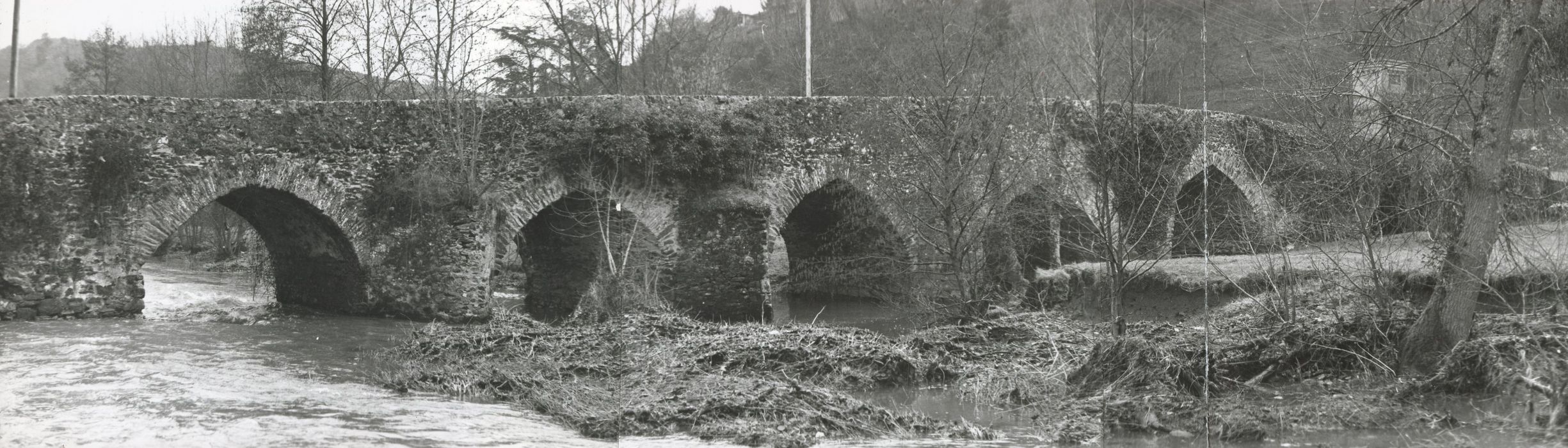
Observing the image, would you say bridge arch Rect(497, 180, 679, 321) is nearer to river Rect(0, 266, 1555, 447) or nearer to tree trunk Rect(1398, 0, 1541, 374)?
river Rect(0, 266, 1555, 447)

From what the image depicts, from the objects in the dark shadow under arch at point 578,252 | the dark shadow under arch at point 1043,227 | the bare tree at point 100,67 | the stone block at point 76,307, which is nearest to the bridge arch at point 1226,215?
the dark shadow under arch at point 1043,227

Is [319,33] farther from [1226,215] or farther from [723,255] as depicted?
[1226,215]

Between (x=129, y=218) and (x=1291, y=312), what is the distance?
1447cm

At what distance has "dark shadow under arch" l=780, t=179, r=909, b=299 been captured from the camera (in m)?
19.2

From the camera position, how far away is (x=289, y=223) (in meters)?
17.5

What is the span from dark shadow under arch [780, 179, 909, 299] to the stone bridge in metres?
0.09

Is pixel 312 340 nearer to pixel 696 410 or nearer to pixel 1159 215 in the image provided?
pixel 696 410

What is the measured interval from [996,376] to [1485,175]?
15.4ft

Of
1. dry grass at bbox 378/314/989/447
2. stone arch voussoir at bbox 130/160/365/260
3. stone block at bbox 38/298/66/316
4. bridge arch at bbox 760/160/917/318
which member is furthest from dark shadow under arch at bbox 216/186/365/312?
bridge arch at bbox 760/160/917/318

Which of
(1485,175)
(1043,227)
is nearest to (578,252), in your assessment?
(1043,227)

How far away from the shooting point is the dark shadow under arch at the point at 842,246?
63.1 ft

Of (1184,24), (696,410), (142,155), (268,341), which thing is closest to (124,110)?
(142,155)

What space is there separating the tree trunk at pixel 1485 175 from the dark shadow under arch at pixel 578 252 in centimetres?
1124

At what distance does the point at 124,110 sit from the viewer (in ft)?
49.3
